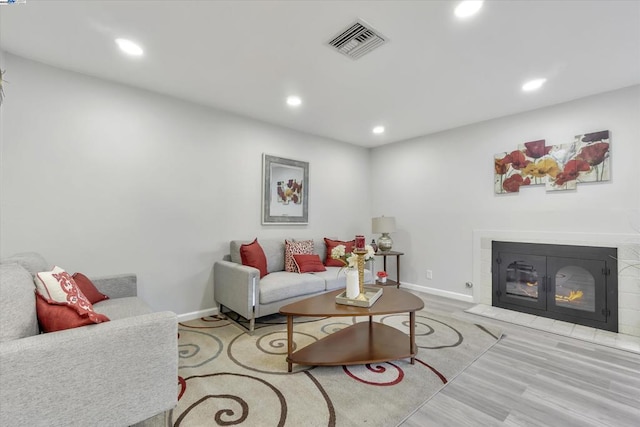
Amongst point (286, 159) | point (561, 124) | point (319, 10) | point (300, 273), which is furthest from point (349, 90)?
point (561, 124)

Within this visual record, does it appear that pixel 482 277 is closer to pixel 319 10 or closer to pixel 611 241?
pixel 611 241

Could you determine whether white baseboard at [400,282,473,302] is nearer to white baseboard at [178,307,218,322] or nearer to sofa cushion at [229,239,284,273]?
sofa cushion at [229,239,284,273]

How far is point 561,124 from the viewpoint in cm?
332

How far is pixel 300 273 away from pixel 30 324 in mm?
2543

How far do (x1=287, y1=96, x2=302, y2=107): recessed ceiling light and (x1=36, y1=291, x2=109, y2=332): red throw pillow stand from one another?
2.65 m

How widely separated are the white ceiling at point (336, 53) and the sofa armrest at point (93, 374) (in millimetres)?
1957

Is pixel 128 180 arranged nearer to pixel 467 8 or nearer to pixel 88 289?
pixel 88 289

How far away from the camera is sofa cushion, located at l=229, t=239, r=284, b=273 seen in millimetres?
3484

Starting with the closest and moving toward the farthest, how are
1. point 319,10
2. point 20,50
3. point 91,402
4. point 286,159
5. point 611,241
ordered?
point 91,402 < point 319,10 < point 20,50 < point 611,241 < point 286,159

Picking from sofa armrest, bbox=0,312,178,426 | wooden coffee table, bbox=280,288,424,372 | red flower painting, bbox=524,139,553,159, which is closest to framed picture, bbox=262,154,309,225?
wooden coffee table, bbox=280,288,424,372

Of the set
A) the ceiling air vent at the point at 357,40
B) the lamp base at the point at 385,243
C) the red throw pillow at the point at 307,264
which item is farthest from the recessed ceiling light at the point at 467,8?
the lamp base at the point at 385,243

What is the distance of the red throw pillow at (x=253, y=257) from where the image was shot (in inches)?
128

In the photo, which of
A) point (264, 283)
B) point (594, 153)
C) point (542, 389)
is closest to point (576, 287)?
point (594, 153)

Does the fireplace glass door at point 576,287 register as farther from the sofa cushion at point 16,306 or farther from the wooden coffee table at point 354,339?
the sofa cushion at point 16,306
